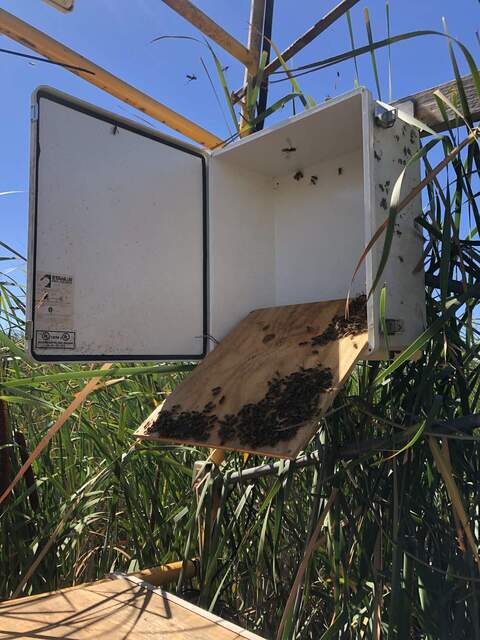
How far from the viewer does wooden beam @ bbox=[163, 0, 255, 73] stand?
164cm

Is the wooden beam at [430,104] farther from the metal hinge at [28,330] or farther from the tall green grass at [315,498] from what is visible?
the metal hinge at [28,330]

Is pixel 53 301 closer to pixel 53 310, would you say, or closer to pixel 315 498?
pixel 53 310

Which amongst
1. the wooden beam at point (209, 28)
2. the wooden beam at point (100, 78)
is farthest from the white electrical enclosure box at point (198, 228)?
the wooden beam at point (209, 28)

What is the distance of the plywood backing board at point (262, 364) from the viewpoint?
1.02 m

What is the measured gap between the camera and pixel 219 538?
1.41 metres

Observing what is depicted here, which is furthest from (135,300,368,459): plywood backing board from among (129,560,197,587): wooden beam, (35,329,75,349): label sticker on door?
(129,560,197,587): wooden beam

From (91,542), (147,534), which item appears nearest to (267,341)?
(147,534)

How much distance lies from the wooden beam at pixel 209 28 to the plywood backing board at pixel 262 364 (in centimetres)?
87

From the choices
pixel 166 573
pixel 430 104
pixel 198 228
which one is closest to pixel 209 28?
pixel 198 228

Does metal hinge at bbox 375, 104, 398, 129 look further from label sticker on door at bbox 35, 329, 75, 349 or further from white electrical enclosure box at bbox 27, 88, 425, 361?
label sticker on door at bbox 35, 329, 75, 349

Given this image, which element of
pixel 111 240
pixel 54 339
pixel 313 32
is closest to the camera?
pixel 54 339

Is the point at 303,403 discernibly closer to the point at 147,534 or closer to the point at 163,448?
the point at 163,448

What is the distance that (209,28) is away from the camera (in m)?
1.70

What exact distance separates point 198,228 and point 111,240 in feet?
0.93
